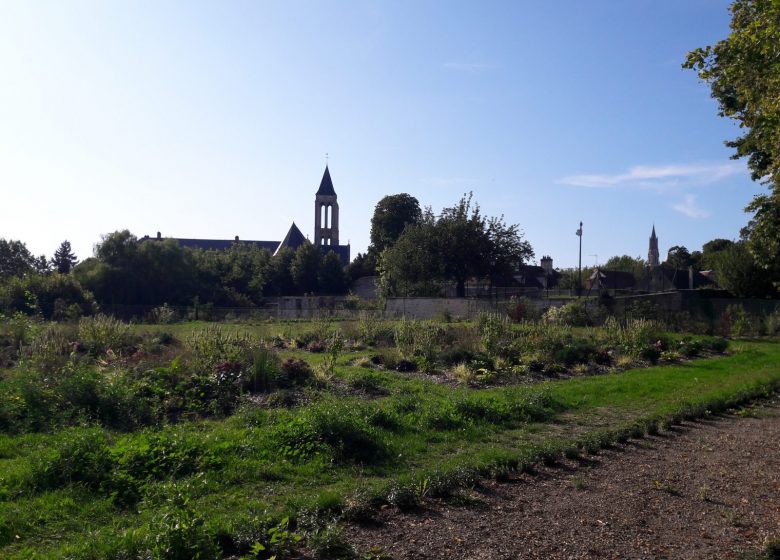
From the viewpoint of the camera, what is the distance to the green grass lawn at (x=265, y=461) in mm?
5508

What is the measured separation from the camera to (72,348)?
48.2ft

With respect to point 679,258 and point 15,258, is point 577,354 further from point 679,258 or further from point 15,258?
point 679,258

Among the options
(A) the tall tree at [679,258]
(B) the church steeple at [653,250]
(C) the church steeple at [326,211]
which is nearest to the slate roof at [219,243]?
(C) the church steeple at [326,211]

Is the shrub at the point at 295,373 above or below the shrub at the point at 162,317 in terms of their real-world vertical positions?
below

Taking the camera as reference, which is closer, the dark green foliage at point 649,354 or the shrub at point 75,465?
the shrub at point 75,465

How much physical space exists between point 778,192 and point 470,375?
Result: 7.18 metres

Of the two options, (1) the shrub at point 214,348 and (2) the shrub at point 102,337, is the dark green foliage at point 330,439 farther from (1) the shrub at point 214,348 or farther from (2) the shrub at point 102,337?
(2) the shrub at point 102,337

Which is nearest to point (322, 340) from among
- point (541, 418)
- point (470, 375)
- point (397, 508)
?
point (470, 375)

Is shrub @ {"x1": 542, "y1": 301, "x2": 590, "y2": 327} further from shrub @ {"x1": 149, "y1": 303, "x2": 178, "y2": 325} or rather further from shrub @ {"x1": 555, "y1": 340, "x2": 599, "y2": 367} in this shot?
shrub @ {"x1": 149, "y1": 303, "x2": 178, "y2": 325}

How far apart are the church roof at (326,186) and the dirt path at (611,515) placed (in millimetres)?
98301

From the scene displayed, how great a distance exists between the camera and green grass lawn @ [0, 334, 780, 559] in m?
5.51

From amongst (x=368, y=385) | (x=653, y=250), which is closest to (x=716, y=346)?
(x=368, y=385)

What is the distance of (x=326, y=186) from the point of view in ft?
347

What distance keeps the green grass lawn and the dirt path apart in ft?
1.53
